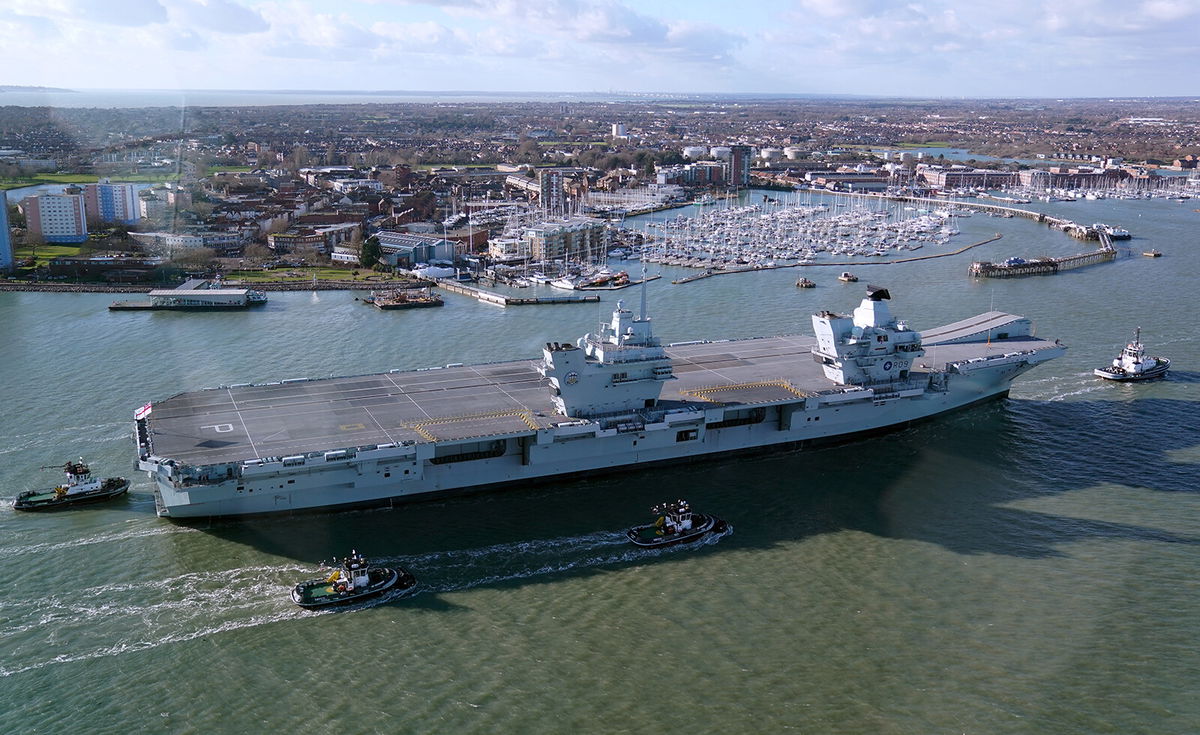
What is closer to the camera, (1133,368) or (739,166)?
(1133,368)

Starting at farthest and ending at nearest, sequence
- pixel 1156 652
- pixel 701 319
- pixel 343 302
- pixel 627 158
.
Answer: pixel 627 158, pixel 343 302, pixel 701 319, pixel 1156 652

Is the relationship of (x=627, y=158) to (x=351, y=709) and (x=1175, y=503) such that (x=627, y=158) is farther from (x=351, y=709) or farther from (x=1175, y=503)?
(x=351, y=709)

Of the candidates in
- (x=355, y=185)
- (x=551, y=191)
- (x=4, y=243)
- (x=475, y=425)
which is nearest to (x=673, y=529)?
(x=475, y=425)

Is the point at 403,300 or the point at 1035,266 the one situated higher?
the point at 1035,266

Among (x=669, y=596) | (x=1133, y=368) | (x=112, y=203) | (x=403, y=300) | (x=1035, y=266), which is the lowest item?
(x=669, y=596)

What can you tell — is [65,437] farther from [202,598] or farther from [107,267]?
[107,267]


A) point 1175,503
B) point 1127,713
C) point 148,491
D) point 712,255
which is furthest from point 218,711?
point 712,255

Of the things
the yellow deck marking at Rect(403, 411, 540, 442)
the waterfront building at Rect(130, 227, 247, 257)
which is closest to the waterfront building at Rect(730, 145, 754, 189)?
the waterfront building at Rect(130, 227, 247, 257)

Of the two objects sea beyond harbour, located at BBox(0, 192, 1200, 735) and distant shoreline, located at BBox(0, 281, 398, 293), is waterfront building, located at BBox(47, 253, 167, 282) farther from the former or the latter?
sea beyond harbour, located at BBox(0, 192, 1200, 735)
